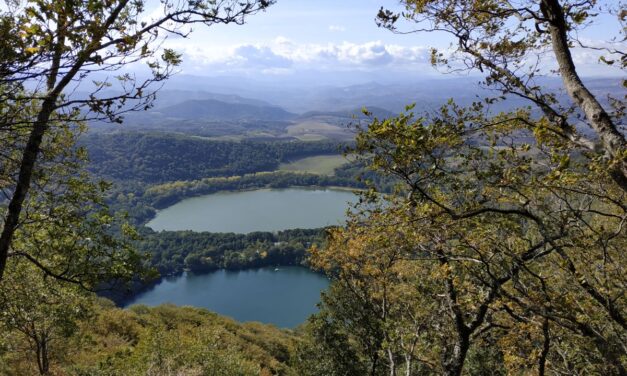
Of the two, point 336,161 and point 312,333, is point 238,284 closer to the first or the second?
point 312,333

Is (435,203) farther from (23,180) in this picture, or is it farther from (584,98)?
(23,180)

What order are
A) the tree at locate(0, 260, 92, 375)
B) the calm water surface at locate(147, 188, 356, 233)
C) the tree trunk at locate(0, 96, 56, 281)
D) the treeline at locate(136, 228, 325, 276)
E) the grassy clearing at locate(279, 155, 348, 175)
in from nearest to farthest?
1. the tree trunk at locate(0, 96, 56, 281)
2. the tree at locate(0, 260, 92, 375)
3. the treeline at locate(136, 228, 325, 276)
4. the calm water surface at locate(147, 188, 356, 233)
5. the grassy clearing at locate(279, 155, 348, 175)

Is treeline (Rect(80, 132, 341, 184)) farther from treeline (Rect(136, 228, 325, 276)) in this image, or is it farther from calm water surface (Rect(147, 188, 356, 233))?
treeline (Rect(136, 228, 325, 276))

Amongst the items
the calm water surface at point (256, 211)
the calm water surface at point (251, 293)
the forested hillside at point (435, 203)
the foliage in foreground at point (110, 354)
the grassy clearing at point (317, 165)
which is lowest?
the calm water surface at point (251, 293)

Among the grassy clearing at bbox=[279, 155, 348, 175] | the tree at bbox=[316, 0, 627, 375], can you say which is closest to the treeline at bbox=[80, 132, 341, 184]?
the grassy clearing at bbox=[279, 155, 348, 175]

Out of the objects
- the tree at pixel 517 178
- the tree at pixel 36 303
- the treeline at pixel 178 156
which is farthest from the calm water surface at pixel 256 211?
the tree at pixel 517 178

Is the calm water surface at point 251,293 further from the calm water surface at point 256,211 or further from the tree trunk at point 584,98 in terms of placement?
the tree trunk at point 584,98

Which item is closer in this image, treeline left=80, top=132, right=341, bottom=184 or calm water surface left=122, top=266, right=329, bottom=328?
calm water surface left=122, top=266, right=329, bottom=328
